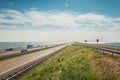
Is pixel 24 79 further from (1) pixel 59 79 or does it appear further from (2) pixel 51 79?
(1) pixel 59 79

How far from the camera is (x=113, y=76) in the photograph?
1288cm

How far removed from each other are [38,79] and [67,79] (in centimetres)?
442

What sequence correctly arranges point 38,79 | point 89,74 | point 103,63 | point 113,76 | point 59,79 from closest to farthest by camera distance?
point 113,76
point 89,74
point 59,79
point 103,63
point 38,79

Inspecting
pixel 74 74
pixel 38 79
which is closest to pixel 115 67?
pixel 74 74

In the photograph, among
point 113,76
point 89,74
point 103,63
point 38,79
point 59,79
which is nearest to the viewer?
point 113,76

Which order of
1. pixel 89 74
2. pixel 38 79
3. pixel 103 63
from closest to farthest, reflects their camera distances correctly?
1. pixel 89 74
2. pixel 103 63
3. pixel 38 79

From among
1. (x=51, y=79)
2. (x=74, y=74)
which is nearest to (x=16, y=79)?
(x=51, y=79)

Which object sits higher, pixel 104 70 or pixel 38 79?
pixel 104 70

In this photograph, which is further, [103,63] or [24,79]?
[24,79]

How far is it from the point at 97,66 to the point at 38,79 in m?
6.75

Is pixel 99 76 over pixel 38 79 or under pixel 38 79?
over

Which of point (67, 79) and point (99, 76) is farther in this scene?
point (67, 79)

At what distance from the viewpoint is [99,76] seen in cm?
1346

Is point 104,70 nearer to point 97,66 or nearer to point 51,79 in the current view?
point 97,66
